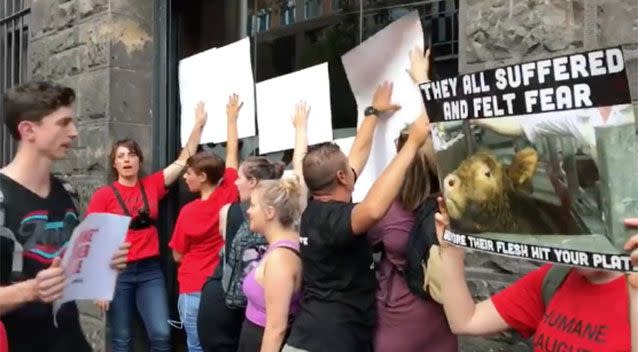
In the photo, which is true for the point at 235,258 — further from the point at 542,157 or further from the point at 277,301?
the point at 542,157

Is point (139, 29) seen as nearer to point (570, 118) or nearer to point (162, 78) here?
point (162, 78)

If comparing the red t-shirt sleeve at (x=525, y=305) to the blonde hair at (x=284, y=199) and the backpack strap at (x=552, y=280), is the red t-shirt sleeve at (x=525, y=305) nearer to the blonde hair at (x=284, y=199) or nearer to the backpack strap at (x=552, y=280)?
the backpack strap at (x=552, y=280)

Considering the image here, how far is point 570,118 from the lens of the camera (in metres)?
1.83

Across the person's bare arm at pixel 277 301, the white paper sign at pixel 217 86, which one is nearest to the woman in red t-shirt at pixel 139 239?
the white paper sign at pixel 217 86

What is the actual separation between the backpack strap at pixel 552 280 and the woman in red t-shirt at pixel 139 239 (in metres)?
3.26

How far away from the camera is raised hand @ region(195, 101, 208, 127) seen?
5.15 meters

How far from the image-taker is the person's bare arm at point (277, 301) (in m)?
3.21

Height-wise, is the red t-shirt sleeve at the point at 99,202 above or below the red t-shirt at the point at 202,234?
above

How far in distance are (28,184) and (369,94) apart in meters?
1.70

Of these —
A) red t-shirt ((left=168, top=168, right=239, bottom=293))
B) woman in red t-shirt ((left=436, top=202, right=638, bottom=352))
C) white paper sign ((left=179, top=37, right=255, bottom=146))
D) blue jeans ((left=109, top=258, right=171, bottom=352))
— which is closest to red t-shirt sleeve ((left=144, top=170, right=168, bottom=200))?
white paper sign ((left=179, top=37, right=255, bottom=146))

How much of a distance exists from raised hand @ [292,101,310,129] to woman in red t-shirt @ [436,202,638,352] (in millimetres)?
1848

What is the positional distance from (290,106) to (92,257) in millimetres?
1772

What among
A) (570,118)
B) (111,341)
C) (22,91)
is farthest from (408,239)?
(111,341)

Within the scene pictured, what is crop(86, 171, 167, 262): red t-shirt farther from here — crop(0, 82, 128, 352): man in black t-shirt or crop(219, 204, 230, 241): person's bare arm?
crop(0, 82, 128, 352): man in black t-shirt
